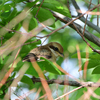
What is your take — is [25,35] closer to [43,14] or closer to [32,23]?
[32,23]

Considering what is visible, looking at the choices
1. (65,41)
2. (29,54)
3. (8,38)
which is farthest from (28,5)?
(65,41)

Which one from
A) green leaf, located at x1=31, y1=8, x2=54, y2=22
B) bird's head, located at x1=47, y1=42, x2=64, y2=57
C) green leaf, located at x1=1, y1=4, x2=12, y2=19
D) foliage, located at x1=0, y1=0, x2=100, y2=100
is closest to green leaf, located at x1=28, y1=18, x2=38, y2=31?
foliage, located at x1=0, y1=0, x2=100, y2=100

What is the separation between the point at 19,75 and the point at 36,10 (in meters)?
1.22

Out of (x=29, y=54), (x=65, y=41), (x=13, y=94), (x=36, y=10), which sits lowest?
(x=65, y=41)

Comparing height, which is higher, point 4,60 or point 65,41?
point 4,60

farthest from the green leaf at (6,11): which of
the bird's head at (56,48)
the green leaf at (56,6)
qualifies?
the bird's head at (56,48)

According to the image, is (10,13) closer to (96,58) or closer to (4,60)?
(4,60)

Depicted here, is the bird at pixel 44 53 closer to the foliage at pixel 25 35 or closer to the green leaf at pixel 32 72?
the foliage at pixel 25 35

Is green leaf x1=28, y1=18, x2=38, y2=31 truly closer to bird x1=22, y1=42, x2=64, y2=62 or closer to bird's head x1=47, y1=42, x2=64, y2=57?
bird x1=22, y1=42, x2=64, y2=62

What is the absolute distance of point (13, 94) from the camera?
3.88m

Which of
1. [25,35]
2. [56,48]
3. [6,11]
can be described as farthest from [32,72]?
[56,48]

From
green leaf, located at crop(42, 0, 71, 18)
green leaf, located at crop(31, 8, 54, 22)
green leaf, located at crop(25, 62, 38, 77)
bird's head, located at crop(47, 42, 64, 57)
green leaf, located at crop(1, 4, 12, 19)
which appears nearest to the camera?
green leaf, located at crop(25, 62, 38, 77)

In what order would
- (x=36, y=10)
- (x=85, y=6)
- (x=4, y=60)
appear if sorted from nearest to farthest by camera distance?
(x=4, y=60), (x=36, y=10), (x=85, y=6)

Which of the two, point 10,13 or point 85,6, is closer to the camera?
point 10,13
